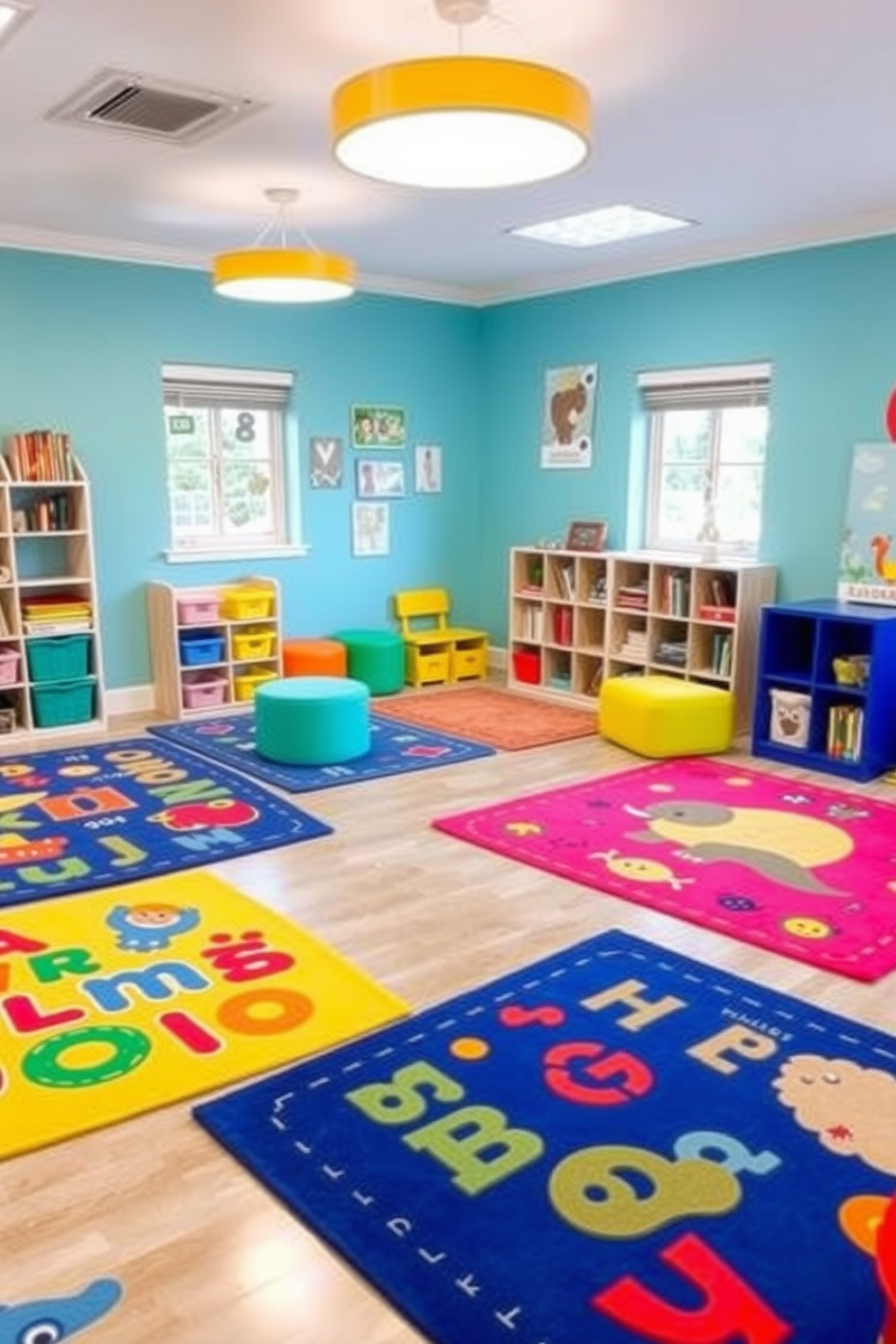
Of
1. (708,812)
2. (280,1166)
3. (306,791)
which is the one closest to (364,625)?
(306,791)

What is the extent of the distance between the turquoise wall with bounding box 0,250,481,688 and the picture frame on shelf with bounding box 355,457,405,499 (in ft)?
0.21

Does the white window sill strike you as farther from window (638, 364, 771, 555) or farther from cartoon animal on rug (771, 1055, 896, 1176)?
cartoon animal on rug (771, 1055, 896, 1176)

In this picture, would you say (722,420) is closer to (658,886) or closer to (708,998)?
(658,886)

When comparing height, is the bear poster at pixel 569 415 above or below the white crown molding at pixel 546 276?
below

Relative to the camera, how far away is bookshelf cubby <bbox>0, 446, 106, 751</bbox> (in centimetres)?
530

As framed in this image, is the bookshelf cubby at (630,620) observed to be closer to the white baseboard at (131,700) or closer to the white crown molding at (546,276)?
the white crown molding at (546,276)

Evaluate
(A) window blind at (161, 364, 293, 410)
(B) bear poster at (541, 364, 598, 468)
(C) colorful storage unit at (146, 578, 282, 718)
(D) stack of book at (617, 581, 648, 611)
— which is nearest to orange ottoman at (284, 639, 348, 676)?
(C) colorful storage unit at (146, 578, 282, 718)

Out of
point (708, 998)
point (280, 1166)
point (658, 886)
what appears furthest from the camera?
point (658, 886)

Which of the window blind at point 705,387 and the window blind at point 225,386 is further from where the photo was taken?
the window blind at point 225,386

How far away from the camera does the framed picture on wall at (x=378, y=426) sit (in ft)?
22.4

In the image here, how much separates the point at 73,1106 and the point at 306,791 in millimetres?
2310

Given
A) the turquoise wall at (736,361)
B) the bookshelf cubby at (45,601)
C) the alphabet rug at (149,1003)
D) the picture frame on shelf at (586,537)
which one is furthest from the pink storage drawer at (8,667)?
the turquoise wall at (736,361)

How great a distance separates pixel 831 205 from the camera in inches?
189

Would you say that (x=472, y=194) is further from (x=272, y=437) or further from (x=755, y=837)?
(x=755, y=837)
